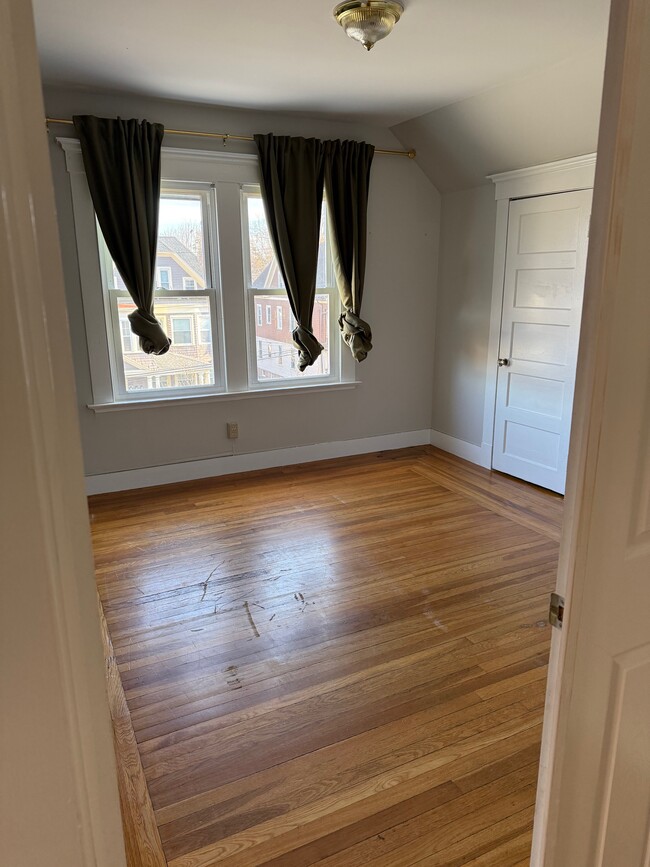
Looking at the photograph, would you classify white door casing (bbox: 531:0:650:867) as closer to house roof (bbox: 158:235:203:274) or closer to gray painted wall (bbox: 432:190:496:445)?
house roof (bbox: 158:235:203:274)

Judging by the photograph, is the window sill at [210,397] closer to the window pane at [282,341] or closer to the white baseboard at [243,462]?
the window pane at [282,341]

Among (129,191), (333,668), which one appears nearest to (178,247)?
(129,191)

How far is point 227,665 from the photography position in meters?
2.42

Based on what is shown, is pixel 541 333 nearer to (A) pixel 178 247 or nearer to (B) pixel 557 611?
(A) pixel 178 247

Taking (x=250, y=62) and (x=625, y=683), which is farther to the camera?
(x=250, y=62)

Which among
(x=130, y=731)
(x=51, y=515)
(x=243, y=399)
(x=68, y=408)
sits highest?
(x=68, y=408)

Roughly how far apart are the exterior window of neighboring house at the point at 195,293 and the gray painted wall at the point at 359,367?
0.11m

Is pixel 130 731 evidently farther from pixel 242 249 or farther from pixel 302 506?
pixel 242 249

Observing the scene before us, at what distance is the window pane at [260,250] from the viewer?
4.46m

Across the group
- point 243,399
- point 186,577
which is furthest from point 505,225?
point 186,577

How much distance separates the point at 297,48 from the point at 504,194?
80.3 inches

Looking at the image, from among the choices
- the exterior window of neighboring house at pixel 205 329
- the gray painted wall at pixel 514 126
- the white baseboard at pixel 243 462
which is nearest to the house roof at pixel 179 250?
the exterior window of neighboring house at pixel 205 329

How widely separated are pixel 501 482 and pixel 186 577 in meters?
2.61

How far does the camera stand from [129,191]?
381 cm
